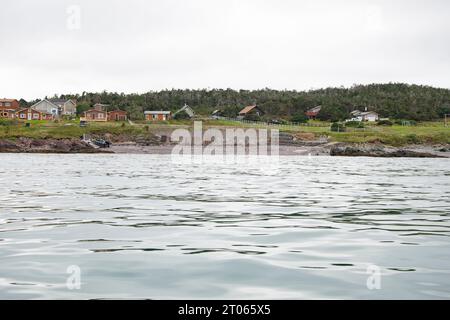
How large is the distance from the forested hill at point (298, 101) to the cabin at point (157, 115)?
77.3 inches

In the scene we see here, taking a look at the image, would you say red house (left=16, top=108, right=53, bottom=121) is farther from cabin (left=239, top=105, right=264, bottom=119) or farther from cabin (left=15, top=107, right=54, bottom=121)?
cabin (left=239, top=105, right=264, bottom=119)

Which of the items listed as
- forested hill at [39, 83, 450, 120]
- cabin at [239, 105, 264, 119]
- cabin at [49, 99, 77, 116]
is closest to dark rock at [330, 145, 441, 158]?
forested hill at [39, 83, 450, 120]

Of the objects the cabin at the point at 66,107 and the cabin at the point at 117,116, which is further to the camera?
the cabin at the point at 66,107

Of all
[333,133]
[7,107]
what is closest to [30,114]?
[7,107]

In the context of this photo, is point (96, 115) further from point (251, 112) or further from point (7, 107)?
point (251, 112)

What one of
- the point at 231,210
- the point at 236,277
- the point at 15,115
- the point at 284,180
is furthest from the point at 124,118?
the point at 236,277

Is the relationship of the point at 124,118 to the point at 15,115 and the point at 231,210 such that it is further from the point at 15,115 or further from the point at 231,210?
the point at 231,210

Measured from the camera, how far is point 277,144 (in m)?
79.4

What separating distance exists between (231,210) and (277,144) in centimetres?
6299

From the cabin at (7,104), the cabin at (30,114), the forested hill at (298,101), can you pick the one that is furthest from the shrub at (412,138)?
the cabin at (7,104)

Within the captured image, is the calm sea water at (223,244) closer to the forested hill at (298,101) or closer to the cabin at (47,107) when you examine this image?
the forested hill at (298,101)

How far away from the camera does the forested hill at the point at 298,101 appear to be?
135 m

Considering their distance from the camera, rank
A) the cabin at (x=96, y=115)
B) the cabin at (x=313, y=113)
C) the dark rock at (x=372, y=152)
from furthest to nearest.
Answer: the cabin at (x=313, y=113)
the cabin at (x=96, y=115)
the dark rock at (x=372, y=152)

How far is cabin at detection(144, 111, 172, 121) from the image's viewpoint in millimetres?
124312
